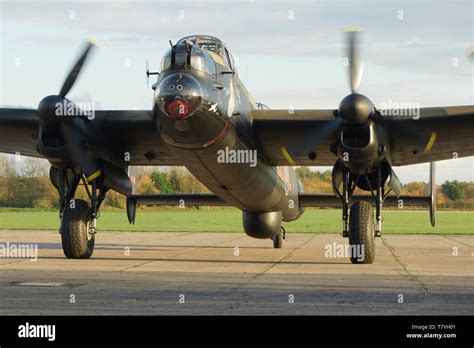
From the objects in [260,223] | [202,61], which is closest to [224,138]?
[202,61]

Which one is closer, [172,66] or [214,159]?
[172,66]

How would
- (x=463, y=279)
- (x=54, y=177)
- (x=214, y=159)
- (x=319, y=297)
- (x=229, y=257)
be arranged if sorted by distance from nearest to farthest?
(x=319, y=297)
(x=463, y=279)
(x=214, y=159)
(x=54, y=177)
(x=229, y=257)

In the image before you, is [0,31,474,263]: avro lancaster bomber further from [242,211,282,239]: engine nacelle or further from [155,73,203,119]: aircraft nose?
[242,211,282,239]: engine nacelle

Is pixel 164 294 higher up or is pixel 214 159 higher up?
pixel 214 159

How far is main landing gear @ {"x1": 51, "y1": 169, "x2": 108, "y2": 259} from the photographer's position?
62.4 feet

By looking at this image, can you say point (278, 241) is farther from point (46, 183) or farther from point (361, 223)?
point (46, 183)

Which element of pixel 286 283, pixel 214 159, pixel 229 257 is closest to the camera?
pixel 286 283

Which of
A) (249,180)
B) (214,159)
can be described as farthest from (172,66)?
(249,180)

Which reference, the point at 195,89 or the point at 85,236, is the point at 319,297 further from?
the point at 85,236

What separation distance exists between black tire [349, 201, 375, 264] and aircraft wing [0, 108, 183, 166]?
5.06m

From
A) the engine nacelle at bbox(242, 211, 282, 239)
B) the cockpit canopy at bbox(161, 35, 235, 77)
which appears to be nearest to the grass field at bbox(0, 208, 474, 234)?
the engine nacelle at bbox(242, 211, 282, 239)
